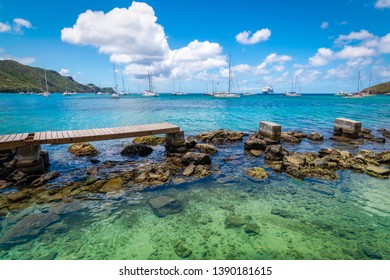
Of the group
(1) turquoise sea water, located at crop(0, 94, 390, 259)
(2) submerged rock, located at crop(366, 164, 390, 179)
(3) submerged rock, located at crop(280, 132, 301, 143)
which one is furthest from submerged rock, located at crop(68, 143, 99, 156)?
(2) submerged rock, located at crop(366, 164, 390, 179)

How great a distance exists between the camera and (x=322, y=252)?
539 centimetres

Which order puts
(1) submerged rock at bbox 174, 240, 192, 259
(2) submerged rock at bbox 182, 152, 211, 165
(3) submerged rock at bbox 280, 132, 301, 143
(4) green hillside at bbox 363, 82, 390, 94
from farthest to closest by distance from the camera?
(4) green hillside at bbox 363, 82, 390, 94, (3) submerged rock at bbox 280, 132, 301, 143, (2) submerged rock at bbox 182, 152, 211, 165, (1) submerged rock at bbox 174, 240, 192, 259

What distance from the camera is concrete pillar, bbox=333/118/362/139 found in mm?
17859

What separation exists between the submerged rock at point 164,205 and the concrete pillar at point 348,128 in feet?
56.2

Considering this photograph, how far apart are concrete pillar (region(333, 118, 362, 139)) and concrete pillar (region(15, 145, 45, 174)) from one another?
847 inches

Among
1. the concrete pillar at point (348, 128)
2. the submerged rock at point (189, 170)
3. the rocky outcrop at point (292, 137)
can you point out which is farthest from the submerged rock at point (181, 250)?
the concrete pillar at point (348, 128)

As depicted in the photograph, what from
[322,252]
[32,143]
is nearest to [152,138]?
[32,143]

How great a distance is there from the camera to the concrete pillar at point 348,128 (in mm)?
17859

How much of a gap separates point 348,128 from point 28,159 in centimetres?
2194

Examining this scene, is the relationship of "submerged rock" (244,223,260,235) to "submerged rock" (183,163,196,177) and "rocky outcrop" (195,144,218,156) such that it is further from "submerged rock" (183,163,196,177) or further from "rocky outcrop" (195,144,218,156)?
"rocky outcrop" (195,144,218,156)

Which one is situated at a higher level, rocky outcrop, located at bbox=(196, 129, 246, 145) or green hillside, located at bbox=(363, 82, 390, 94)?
green hillside, located at bbox=(363, 82, 390, 94)

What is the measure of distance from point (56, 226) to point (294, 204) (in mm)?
7533

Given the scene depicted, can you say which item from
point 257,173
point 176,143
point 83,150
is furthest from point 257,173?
point 83,150

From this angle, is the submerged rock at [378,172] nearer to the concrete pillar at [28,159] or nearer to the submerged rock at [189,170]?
the submerged rock at [189,170]
